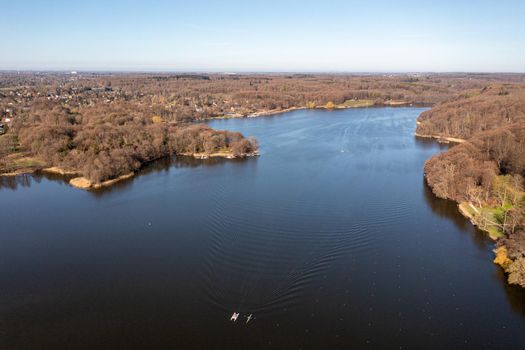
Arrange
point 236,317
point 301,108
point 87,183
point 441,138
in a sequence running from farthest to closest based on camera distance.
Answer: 1. point 301,108
2. point 441,138
3. point 87,183
4. point 236,317

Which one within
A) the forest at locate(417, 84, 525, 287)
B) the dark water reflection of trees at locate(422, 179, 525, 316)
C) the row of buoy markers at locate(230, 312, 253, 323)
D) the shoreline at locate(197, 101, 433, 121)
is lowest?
the row of buoy markers at locate(230, 312, 253, 323)

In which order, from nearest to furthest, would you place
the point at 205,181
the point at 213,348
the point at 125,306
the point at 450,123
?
the point at 213,348, the point at 125,306, the point at 205,181, the point at 450,123

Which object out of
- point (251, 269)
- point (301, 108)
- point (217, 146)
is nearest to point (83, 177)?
point (217, 146)

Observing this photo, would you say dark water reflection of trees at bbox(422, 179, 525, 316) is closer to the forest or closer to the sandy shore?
the forest

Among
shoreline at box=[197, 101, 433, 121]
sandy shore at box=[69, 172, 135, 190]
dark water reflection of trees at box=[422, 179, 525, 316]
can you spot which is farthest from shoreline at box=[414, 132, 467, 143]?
sandy shore at box=[69, 172, 135, 190]

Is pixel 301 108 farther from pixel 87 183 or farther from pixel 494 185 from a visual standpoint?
pixel 494 185

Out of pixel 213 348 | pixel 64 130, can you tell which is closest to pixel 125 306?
pixel 213 348

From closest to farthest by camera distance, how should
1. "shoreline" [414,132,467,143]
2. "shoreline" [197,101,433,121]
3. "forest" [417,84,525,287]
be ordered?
"forest" [417,84,525,287] < "shoreline" [414,132,467,143] < "shoreline" [197,101,433,121]

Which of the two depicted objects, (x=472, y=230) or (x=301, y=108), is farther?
(x=301, y=108)

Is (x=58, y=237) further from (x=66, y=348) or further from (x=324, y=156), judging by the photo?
(x=324, y=156)
